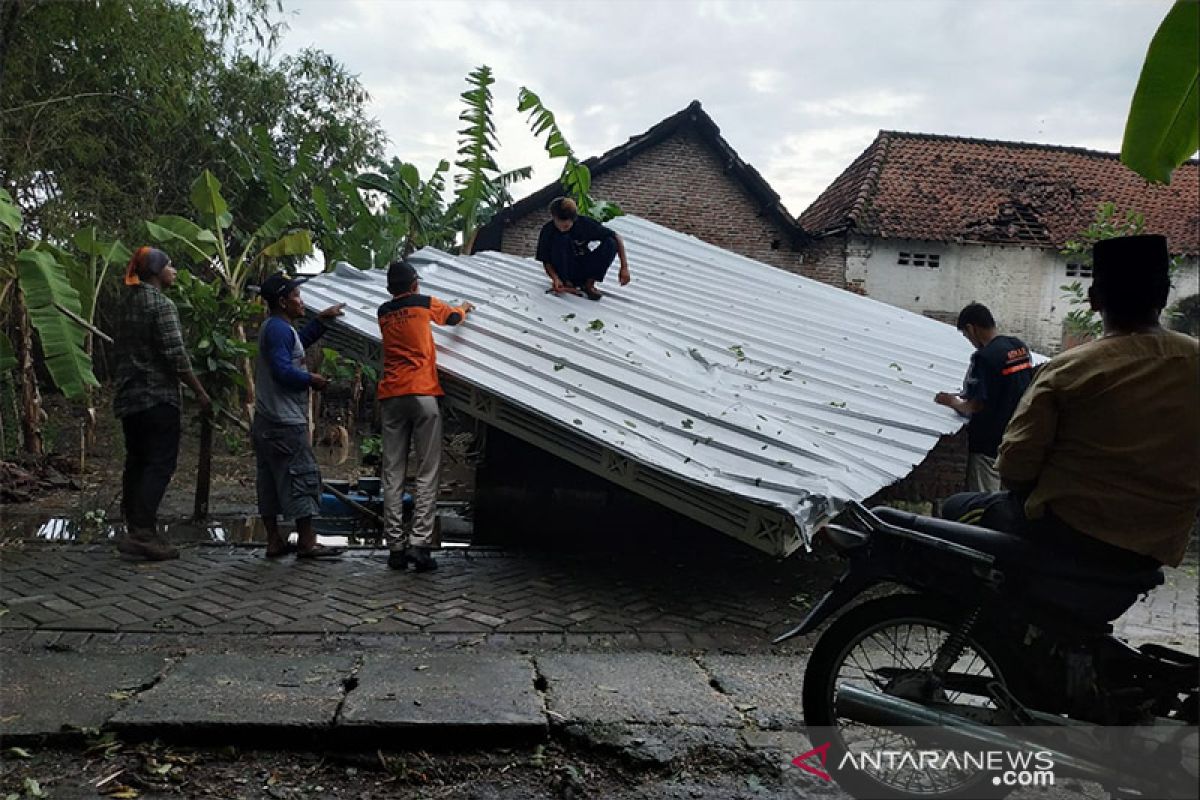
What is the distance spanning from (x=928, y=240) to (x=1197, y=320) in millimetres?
6388

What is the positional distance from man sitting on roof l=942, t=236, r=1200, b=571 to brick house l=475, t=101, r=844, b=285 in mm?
15999

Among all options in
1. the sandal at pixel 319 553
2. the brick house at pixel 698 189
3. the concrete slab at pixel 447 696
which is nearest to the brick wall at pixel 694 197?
the brick house at pixel 698 189

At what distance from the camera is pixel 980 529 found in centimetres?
274

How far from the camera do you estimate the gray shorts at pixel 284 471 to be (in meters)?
5.64

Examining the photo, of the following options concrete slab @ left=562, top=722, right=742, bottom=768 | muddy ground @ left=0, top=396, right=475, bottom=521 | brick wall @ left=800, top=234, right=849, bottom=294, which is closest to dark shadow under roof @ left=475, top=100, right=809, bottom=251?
brick wall @ left=800, top=234, right=849, bottom=294

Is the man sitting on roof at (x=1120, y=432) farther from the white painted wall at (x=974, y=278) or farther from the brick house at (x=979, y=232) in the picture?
the white painted wall at (x=974, y=278)

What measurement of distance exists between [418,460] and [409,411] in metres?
0.35

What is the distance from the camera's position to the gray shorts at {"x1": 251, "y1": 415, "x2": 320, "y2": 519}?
5641 millimetres

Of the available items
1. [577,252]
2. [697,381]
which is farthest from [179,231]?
[697,381]

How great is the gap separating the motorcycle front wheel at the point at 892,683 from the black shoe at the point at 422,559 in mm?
3200

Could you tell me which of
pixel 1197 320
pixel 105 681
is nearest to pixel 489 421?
pixel 105 681

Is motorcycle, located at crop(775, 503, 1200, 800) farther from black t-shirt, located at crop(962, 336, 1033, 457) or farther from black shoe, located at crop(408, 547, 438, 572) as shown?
black t-shirt, located at crop(962, 336, 1033, 457)

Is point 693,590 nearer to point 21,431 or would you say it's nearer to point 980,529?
point 980,529

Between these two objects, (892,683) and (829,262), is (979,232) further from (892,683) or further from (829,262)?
(892,683)
